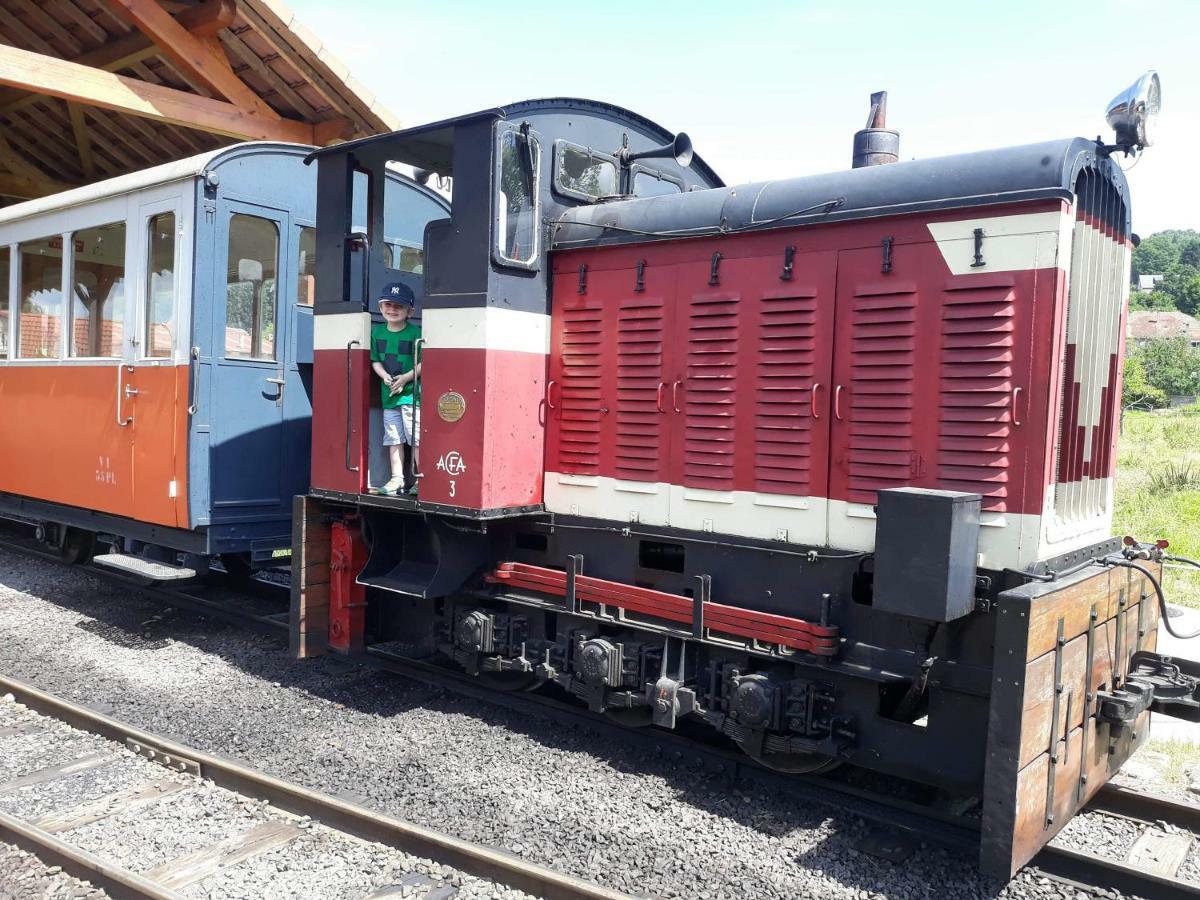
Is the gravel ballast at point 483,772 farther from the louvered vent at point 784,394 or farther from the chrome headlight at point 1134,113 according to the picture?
the chrome headlight at point 1134,113

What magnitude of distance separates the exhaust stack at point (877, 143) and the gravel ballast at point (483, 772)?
3297 millimetres

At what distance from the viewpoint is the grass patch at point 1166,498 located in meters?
9.15

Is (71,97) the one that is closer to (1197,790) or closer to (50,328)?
(50,328)

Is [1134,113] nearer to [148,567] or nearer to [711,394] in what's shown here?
[711,394]

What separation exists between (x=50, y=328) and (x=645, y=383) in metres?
6.38

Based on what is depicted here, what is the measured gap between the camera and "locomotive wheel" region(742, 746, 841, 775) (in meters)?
4.54

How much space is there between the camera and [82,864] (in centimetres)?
380

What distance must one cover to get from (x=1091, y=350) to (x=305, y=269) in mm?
5771

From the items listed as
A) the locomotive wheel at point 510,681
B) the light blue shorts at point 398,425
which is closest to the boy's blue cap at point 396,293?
the light blue shorts at point 398,425

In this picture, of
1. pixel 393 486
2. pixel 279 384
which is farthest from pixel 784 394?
pixel 279 384

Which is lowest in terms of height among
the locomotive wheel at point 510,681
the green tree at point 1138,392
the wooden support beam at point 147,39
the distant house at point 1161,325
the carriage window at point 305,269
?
the locomotive wheel at point 510,681

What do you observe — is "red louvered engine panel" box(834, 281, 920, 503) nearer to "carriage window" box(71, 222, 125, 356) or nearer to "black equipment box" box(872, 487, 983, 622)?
"black equipment box" box(872, 487, 983, 622)

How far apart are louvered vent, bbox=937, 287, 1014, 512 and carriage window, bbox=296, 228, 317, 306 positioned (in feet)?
17.2

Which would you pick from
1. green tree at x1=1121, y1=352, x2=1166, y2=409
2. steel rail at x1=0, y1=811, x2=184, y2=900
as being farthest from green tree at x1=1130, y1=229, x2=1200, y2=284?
steel rail at x1=0, y1=811, x2=184, y2=900
